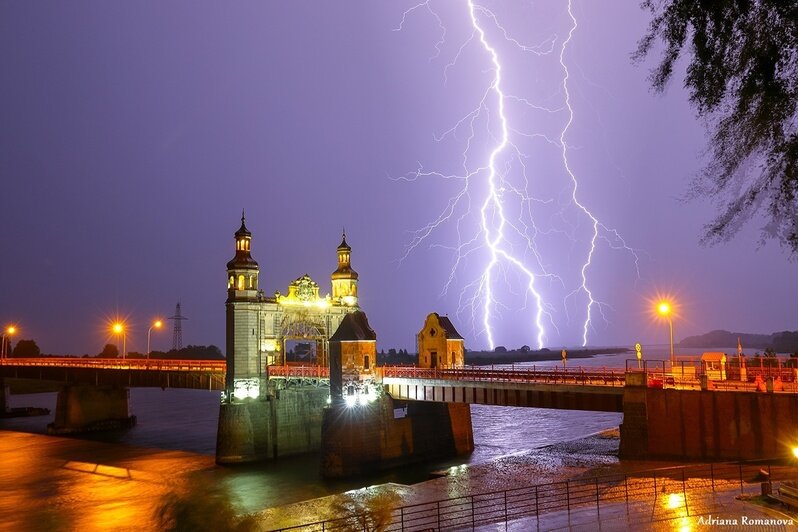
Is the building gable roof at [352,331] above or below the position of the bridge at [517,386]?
above

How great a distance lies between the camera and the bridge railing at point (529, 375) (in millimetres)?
39875

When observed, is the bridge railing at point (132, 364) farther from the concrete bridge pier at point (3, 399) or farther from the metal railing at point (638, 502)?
the metal railing at point (638, 502)

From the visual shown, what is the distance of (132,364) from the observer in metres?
80.4

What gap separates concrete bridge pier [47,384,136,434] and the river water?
9.15 feet

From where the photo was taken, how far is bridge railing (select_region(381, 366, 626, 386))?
3988cm

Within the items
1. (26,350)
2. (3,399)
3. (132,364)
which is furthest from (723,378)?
(26,350)

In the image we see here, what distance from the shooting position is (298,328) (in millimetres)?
65500

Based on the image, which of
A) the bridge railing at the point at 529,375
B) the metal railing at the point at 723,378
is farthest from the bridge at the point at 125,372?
the metal railing at the point at 723,378

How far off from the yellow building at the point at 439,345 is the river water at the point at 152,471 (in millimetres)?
8926

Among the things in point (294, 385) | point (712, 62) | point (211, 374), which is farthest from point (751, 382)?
point (211, 374)

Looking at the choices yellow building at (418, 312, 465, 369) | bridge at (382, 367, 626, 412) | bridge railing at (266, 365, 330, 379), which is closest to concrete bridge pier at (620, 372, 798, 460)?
bridge at (382, 367, 626, 412)

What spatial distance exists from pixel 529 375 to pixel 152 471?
110ft

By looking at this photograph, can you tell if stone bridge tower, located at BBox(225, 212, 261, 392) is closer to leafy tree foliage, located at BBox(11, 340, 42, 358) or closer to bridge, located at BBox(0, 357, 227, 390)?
bridge, located at BBox(0, 357, 227, 390)

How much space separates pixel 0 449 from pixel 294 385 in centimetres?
3829
